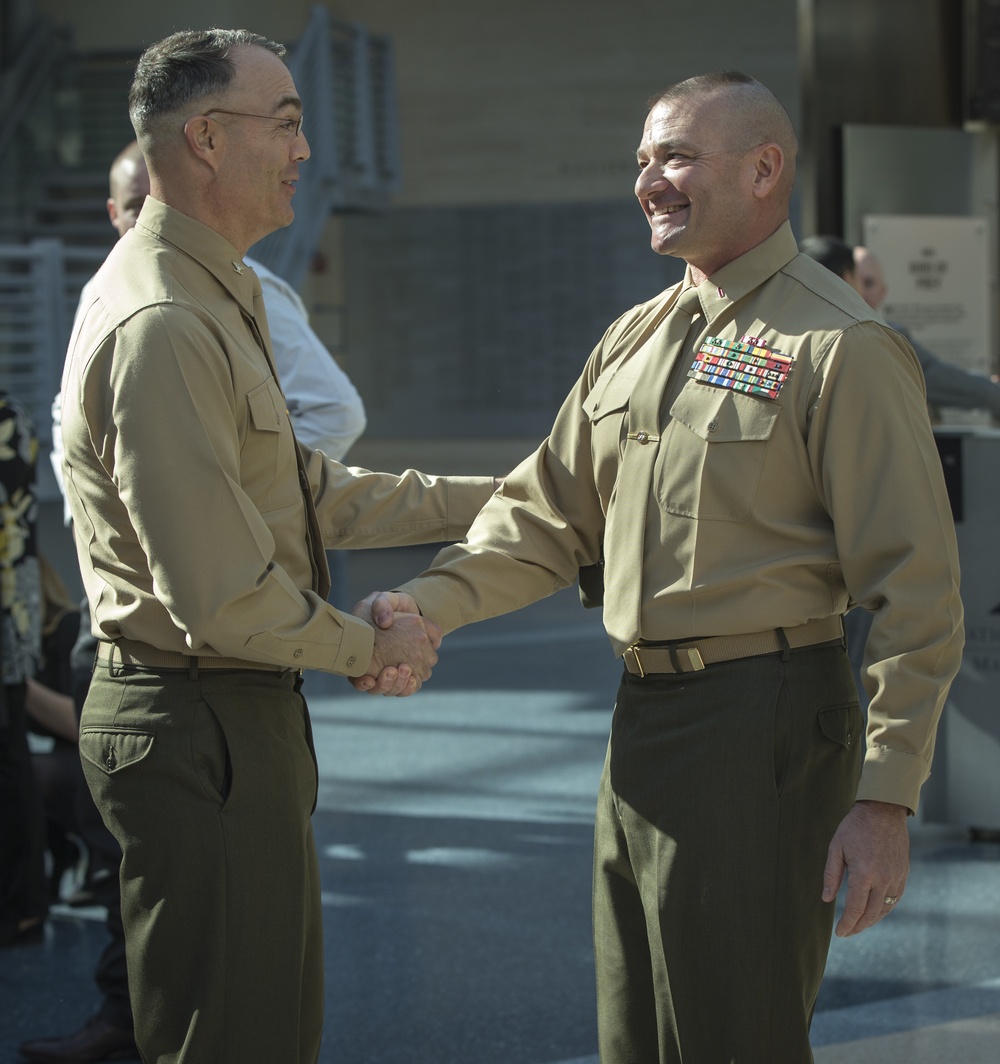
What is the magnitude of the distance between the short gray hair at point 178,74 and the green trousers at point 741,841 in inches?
40.4

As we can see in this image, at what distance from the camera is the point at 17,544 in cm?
331

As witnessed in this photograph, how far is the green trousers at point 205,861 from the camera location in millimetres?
1836

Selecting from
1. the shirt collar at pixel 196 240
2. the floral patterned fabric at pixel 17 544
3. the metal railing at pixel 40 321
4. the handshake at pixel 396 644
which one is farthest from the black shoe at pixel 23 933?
the metal railing at pixel 40 321

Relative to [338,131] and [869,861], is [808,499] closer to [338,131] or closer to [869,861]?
[869,861]

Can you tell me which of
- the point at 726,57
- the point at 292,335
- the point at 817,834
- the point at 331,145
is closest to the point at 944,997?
the point at 817,834

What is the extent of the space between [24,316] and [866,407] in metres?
7.16

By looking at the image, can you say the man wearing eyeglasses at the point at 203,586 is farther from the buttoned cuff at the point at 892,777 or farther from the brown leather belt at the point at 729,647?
the buttoned cuff at the point at 892,777

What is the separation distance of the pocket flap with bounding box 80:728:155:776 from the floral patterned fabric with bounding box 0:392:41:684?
1.49 m

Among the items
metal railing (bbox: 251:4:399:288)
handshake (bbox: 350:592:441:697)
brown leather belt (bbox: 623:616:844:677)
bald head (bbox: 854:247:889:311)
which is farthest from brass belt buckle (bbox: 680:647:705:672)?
metal railing (bbox: 251:4:399:288)

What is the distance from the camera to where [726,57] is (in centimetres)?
1110

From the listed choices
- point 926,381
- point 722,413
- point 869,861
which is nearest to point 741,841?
point 869,861

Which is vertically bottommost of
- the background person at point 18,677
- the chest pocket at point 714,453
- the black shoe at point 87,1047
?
the black shoe at point 87,1047

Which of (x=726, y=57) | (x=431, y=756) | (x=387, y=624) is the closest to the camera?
(x=387, y=624)

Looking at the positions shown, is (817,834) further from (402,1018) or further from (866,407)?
(402,1018)
